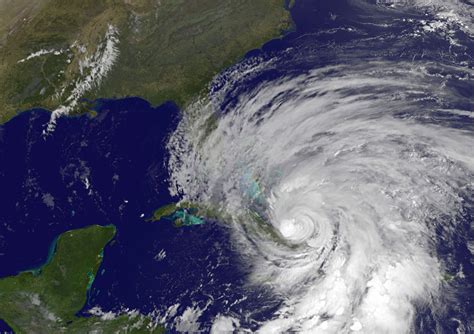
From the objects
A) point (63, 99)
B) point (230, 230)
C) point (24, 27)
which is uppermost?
point (24, 27)

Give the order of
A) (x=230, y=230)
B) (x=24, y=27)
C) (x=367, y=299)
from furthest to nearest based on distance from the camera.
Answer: (x=24, y=27)
(x=230, y=230)
(x=367, y=299)

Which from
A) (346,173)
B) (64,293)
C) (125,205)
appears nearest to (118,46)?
(125,205)

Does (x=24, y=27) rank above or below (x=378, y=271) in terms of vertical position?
above

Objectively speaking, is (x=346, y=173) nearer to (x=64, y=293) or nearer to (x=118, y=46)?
(x=118, y=46)

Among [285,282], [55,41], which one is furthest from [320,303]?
[55,41]

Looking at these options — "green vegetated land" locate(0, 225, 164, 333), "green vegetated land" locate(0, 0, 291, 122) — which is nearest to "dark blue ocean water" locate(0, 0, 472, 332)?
"green vegetated land" locate(0, 225, 164, 333)

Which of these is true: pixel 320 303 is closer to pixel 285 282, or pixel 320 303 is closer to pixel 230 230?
pixel 285 282
